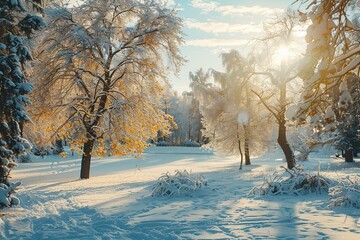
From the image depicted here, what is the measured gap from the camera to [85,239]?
19.8 feet

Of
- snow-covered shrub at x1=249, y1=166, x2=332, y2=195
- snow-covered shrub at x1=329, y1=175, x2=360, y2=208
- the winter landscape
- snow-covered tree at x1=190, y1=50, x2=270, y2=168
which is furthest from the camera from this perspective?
snow-covered tree at x1=190, y1=50, x2=270, y2=168

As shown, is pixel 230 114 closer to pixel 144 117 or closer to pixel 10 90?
pixel 144 117

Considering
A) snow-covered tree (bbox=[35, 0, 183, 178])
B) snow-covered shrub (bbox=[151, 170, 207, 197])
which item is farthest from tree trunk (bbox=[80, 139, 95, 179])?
snow-covered shrub (bbox=[151, 170, 207, 197])

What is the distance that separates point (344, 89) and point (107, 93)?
12.0 meters

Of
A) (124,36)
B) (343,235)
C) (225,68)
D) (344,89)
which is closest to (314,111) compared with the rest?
(344,89)

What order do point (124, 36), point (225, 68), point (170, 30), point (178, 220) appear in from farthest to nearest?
point (225, 68) < point (124, 36) < point (170, 30) < point (178, 220)

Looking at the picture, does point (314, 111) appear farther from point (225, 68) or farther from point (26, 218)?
point (225, 68)

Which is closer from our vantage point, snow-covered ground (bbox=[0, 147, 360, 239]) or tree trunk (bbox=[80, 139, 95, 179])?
snow-covered ground (bbox=[0, 147, 360, 239])

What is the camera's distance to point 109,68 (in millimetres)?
16156

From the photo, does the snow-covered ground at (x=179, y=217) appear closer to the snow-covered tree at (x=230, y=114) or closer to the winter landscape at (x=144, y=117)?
the winter landscape at (x=144, y=117)

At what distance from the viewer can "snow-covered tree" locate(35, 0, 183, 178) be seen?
1452 centimetres

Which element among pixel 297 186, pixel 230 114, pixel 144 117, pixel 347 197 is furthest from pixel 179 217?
Answer: pixel 230 114

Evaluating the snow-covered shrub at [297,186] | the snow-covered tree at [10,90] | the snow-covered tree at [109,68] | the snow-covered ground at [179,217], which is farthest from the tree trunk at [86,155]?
the snow-covered shrub at [297,186]

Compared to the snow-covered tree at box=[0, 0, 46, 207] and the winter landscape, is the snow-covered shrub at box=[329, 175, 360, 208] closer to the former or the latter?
the winter landscape
